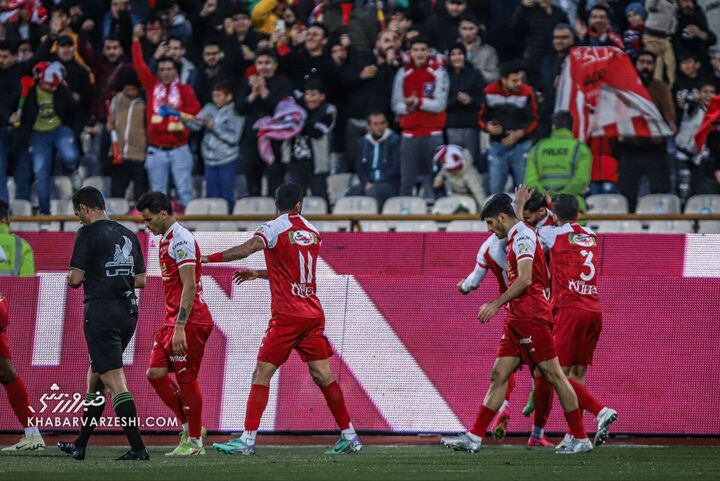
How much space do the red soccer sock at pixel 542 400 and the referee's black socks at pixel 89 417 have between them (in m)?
3.78

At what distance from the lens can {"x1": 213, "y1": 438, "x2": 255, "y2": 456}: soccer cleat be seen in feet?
36.2

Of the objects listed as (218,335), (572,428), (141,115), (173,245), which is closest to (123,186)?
(141,115)

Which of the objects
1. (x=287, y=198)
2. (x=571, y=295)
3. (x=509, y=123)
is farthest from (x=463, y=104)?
(x=287, y=198)

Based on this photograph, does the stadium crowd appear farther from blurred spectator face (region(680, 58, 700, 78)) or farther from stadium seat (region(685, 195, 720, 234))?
stadium seat (region(685, 195, 720, 234))

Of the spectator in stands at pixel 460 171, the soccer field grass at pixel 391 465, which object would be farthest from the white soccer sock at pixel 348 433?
the spectator in stands at pixel 460 171

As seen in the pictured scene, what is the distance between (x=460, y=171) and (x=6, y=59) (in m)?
7.43

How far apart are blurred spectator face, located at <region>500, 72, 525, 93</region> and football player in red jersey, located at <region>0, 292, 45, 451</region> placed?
739cm

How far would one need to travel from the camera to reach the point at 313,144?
57.9ft

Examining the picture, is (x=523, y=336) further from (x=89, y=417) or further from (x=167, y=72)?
(x=167, y=72)

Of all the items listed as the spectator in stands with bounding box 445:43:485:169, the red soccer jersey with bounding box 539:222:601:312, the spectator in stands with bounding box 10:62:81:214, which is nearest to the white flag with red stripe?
the spectator in stands with bounding box 445:43:485:169

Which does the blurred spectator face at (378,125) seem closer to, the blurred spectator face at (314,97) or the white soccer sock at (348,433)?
the blurred spectator face at (314,97)

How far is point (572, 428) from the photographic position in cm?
1117

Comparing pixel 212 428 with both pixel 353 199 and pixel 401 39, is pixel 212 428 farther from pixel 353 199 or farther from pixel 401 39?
pixel 401 39

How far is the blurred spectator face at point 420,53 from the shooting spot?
56.7 ft
